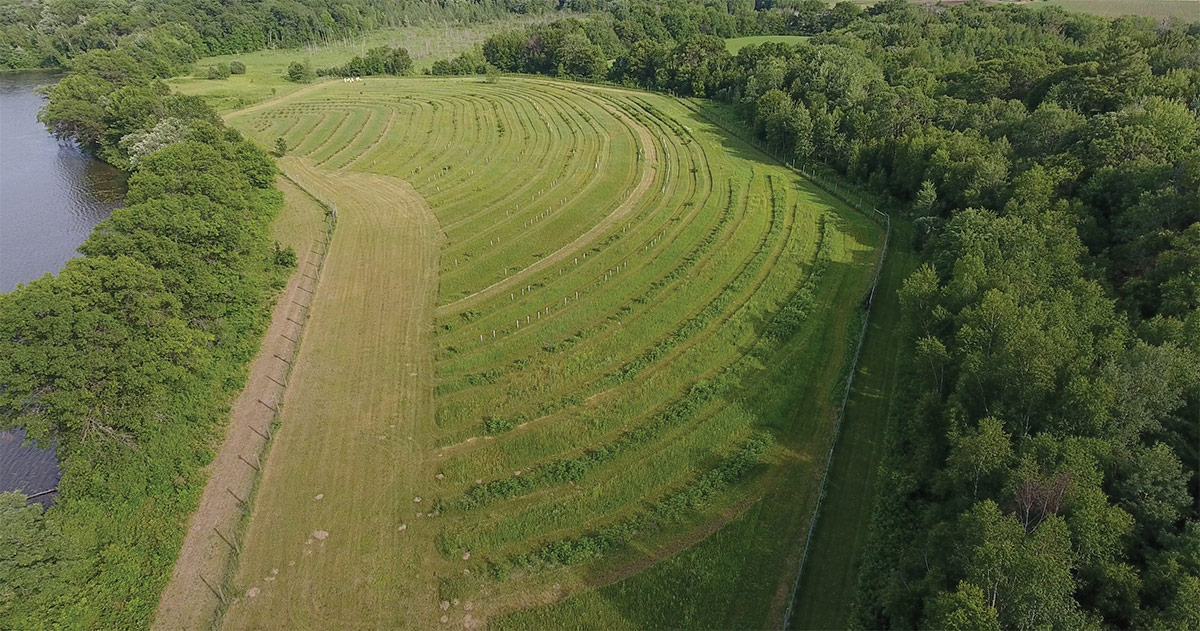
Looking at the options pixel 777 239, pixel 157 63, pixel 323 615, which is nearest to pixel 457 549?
pixel 323 615

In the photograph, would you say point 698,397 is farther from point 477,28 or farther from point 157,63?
point 477,28

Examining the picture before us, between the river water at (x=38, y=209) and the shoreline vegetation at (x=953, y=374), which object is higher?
the shoreline vegetation at (x=953, y=374)

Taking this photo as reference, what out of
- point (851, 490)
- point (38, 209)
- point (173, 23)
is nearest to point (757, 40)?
point (38, 209)

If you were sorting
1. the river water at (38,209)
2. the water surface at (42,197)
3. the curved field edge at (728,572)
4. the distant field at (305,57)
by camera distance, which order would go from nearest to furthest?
the curved field edge at (728,572), the river water at (38,209), the water surface at (42,197), the distant field at (305,57)

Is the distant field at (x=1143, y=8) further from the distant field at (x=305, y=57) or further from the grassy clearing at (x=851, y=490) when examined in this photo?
the distant field at (x=305, y=57)

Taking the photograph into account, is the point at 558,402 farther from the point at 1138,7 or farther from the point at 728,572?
the point at 1138,7

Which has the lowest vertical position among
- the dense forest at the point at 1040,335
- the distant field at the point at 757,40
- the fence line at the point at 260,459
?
the fence line at the point at 260,459

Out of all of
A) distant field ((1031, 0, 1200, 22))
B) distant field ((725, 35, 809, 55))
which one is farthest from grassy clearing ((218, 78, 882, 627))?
distant field ((725, 35, 809, 55))

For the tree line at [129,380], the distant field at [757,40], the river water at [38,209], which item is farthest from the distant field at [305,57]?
the tree line at [129,380]
